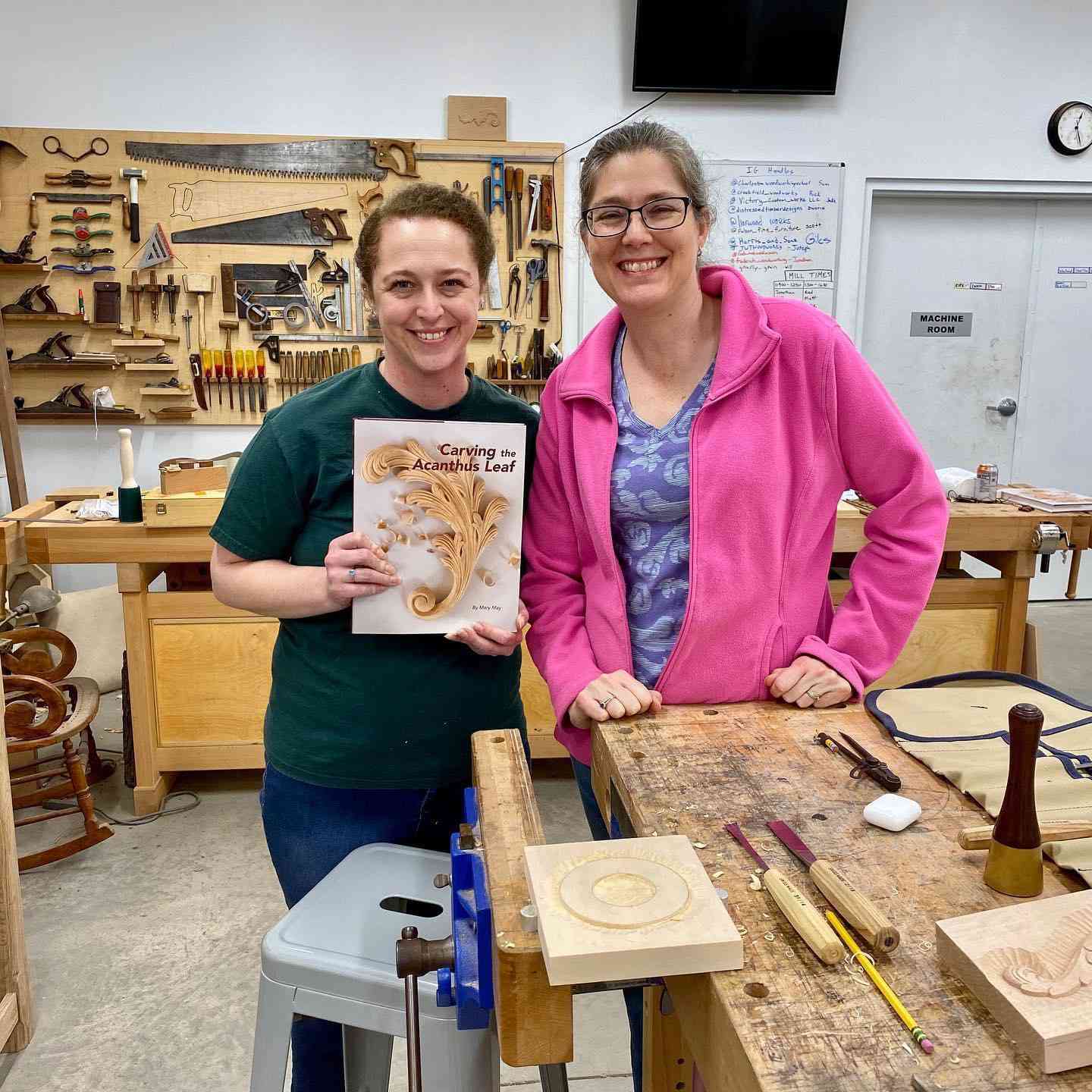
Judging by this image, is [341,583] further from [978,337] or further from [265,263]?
[978,337]

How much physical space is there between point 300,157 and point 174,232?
67cm

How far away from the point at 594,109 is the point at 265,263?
1738 mm

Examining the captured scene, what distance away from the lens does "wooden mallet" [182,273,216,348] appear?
4.23m

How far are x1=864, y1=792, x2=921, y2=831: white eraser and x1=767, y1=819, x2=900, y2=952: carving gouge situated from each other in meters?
0.10

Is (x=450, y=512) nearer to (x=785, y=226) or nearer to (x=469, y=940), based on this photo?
(x=469, y=940)

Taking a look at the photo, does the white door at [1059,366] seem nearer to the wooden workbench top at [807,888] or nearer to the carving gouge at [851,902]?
the wooden workbench top at [807,888]

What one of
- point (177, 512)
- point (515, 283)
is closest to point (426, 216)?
point (177, 512)

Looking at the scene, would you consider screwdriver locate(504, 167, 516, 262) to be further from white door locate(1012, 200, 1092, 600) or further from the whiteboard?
white door locate(1012, 200, 1092, 600)

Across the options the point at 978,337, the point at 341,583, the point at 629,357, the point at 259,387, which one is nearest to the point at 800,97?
the point at 978,337

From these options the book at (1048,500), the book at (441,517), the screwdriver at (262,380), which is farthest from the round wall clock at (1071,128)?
the book at (441,517)

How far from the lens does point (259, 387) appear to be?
4.38 metres

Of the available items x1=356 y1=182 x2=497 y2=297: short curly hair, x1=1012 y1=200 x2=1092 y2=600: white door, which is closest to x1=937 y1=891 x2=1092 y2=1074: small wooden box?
x1=356 y1=182 x2=497 y2=297: short curly hair

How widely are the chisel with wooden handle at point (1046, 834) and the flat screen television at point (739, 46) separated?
14.0 ft

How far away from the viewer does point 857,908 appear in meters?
0.76
